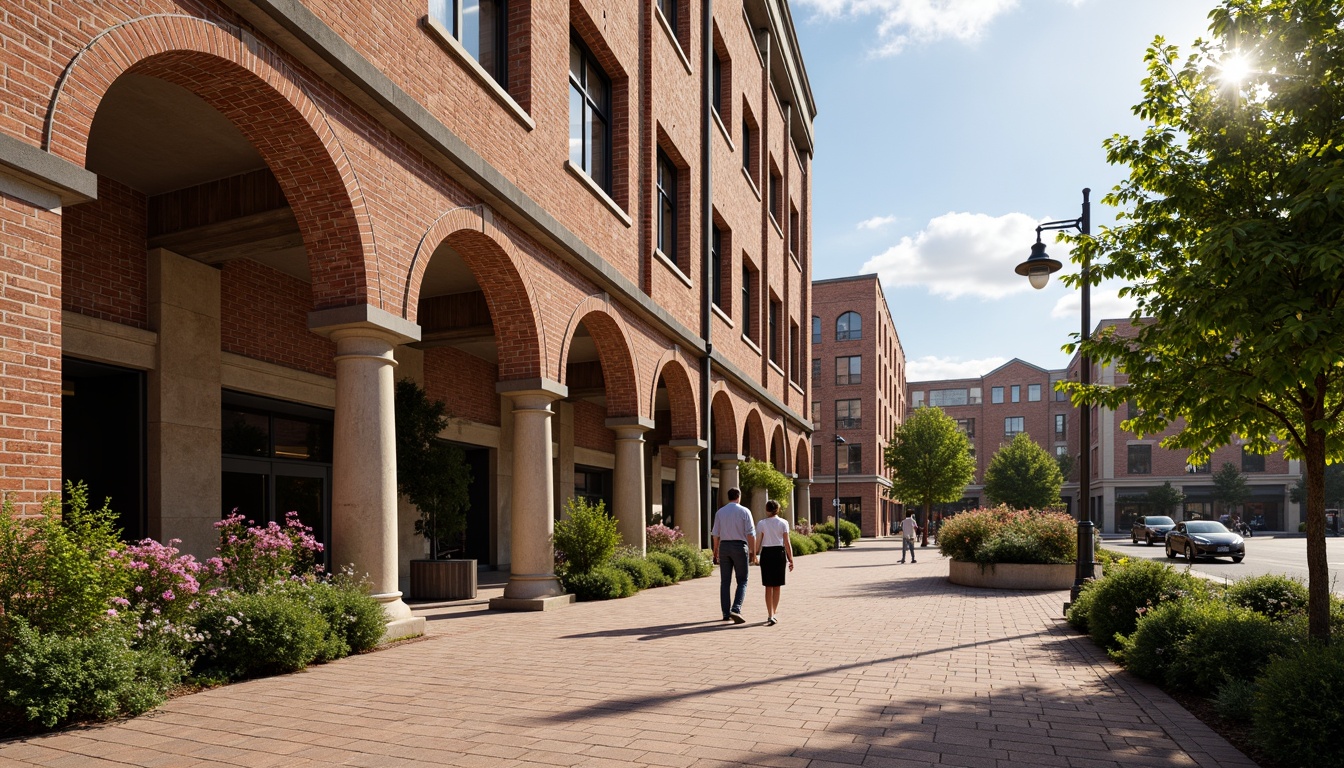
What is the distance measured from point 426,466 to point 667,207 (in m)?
8.87

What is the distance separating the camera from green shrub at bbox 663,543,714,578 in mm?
17828

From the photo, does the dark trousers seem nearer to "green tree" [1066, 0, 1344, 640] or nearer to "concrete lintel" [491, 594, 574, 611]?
"concrete lintel" [491, 594, 574, 611]

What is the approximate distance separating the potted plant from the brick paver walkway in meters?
4.07

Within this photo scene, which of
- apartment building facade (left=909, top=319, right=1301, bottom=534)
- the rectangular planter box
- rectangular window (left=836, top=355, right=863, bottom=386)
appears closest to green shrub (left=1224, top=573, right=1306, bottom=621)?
the rectangular planter box

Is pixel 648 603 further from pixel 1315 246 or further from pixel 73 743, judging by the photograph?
pixel 1315 246

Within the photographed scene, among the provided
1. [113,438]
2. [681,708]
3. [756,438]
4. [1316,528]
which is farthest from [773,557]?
[756,438]

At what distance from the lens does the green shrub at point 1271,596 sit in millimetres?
9000

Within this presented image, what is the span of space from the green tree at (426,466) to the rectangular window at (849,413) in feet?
166

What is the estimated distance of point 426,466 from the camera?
14.4 metres

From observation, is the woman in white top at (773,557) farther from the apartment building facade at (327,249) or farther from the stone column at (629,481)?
the stone column at (629,481)

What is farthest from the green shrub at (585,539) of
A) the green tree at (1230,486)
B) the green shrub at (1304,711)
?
the green tree at (1230,486)

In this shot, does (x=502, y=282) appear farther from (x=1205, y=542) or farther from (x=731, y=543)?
(x=1205, y=542)

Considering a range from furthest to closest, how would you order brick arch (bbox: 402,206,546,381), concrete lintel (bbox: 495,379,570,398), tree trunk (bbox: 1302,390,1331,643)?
1. concrete lintel (bbox: 495,379,570,398)
2. brick arch (bbox: 402,206,546,381)
3. tree trunk (bbox: 1302,390,1331,643)

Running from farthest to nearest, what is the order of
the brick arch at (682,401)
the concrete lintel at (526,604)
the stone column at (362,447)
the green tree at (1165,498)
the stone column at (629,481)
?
1. the green tree at (1165,498)
2. the brick arch at (682,401)
3. the stone column at (629,481)
4. the concrete lintel at (526,604)
5. the stone column at (362,447)
